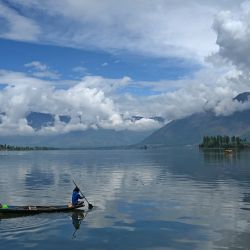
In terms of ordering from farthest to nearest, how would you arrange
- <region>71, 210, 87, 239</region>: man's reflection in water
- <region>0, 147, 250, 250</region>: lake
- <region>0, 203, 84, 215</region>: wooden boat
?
<region>0, 203, 84, 215</region>: wooden boat < <region>71, 210, 87, 239</region>: man's reflection in water < <region>0, 147, 250, 250</region>: lake

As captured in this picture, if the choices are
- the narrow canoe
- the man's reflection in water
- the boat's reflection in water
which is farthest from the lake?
the narrow canoe

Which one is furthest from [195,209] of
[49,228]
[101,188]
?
[101,188]

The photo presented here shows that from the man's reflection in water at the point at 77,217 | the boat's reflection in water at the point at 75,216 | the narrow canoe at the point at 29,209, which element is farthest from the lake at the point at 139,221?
the narrow canoe at the point at 29,209

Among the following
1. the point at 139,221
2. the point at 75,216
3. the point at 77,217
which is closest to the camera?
the point at 139,221

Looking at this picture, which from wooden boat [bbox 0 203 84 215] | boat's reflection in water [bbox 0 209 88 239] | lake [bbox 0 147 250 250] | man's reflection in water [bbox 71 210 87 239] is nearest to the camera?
lake [bbox 0 147 250 250]

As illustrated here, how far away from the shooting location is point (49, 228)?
51.3m

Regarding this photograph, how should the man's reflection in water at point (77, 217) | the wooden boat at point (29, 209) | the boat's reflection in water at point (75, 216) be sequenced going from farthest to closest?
the wooden boat at point (29, 209), the boat's reflection in water at point (75, 216), the man's reflection in water at point (77, 217)

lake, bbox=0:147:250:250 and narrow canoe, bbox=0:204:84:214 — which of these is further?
narrow canoe, bbox=0:204:84:214

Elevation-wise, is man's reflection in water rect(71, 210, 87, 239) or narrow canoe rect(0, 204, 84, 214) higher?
narrow canoe rect(0, 204, 84, 214)

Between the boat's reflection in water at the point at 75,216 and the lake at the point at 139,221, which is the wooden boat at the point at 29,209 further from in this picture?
the lake at the point at 139,221

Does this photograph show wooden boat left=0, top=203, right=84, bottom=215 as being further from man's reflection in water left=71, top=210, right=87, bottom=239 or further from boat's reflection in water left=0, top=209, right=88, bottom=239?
man's reflection in water left=71, top=210, right=87, bottom=239

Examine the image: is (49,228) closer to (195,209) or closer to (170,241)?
(170,241)

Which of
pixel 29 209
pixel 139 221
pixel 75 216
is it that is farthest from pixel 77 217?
pixel 139 221

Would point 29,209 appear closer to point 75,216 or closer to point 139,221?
point 75,216
